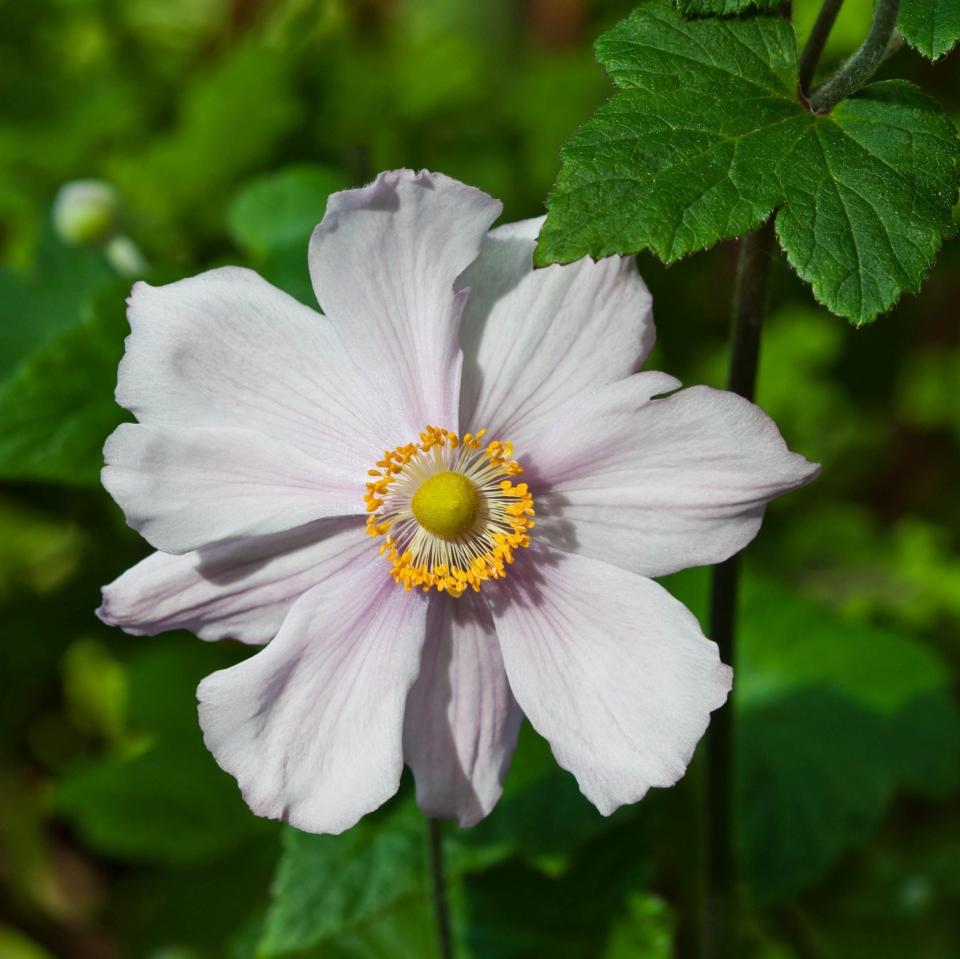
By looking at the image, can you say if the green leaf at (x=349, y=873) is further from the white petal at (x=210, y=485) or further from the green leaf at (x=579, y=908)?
the white petal at (x=210, y=485)

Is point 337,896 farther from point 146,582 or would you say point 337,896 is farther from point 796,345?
point 796,345

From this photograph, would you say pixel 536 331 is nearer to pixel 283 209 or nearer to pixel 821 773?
pixel 283 209

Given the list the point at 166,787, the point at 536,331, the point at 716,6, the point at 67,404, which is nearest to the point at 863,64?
the point at 716,6

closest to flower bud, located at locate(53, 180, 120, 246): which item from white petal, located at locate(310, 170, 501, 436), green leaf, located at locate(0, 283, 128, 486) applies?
green leaf, located at locate(0, 283, 128, 486)

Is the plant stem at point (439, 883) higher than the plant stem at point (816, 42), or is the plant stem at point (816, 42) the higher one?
the plant stem at point (816, 42)

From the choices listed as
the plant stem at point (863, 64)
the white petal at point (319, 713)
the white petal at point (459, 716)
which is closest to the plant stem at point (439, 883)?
the white petal at point (459, 716)

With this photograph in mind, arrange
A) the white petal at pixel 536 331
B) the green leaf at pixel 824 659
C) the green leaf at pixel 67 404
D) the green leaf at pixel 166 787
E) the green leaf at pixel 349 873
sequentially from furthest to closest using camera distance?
the green leaf at pixel 166 787, the green leaf at pixel 824 659, the green leaf at pixel 67 404, the green leaf at pixel 349 873, the white petal at pixel 536 331

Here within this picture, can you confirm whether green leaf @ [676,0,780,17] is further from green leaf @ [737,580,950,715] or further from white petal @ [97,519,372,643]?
green leaf @ [737,580,950,715]

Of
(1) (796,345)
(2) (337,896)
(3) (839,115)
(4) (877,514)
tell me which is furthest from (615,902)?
(4) (877,514)
